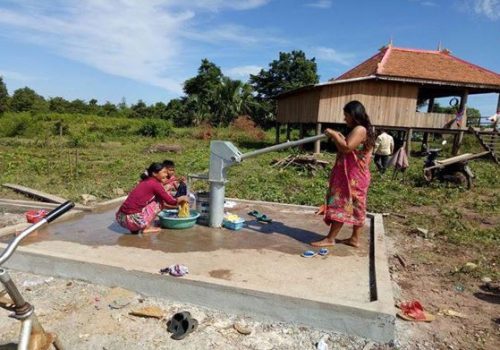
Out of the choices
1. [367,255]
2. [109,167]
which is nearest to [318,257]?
[367,255]

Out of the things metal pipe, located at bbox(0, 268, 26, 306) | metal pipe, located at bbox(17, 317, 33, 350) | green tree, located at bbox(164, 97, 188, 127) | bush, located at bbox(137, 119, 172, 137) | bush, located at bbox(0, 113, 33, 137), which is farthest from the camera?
green tree, located at bbox(164, 97, 188, 127)

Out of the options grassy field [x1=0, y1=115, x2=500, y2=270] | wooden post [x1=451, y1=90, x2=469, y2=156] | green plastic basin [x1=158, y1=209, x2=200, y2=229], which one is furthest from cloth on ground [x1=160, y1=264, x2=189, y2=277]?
wooden post [x1=451, y1=90, x2=469, y2=156]

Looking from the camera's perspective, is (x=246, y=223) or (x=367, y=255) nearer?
(x=367, y=255)

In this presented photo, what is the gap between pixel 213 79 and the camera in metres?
43.1

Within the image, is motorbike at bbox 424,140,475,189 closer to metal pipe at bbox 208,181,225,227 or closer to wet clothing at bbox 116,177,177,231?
metal pipe at bbox 208,181,225,227

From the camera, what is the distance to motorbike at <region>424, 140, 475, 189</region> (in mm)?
11297

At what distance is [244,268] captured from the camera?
410 centimetres

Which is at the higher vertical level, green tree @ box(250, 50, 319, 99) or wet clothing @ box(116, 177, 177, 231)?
green tree @ box(250, 50, 319, 99)

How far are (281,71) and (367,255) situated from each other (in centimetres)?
4685

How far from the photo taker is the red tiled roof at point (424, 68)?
1839 centimetres

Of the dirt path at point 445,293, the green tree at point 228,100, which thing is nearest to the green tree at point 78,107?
the green tree at point 228,100

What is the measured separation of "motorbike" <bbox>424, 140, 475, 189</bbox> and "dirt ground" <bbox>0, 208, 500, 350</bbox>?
7.40 m

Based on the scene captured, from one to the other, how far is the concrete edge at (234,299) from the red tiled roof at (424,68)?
1657 centimetres

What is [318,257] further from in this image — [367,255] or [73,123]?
[73,123]
